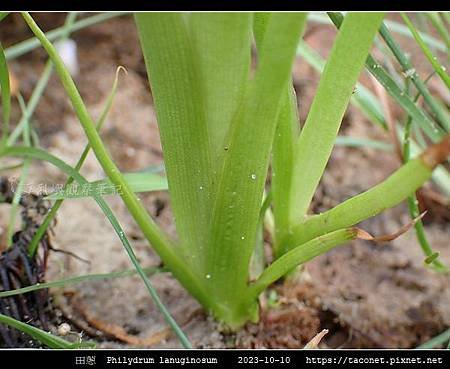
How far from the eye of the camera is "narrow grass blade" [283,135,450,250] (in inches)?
13.6

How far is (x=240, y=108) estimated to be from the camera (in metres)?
0.44

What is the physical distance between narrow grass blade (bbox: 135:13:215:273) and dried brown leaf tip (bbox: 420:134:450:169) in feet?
0.53

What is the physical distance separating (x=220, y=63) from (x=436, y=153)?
158mm

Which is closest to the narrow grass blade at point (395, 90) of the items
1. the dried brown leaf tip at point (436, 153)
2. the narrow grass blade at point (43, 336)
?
the dried brown leaf tip at point (436, 153)

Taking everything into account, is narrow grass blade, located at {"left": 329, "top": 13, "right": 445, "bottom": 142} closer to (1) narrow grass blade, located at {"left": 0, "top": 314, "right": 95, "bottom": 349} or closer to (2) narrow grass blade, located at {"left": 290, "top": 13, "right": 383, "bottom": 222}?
(2) narrow grass blade, located at {"left": 290, "top": 13, "right": 383, "bottom": 222}

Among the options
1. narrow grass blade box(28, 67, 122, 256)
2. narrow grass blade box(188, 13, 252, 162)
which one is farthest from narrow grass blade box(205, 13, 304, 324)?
narrow grass blade box(28, 67, 122, 256)

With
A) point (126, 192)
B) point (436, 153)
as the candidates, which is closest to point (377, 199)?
point (436, 153)

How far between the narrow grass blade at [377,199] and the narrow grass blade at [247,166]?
45 millimetres

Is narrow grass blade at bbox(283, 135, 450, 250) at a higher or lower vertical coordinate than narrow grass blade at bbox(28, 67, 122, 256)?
lower

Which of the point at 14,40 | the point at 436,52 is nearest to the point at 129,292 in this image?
the point at 14,40

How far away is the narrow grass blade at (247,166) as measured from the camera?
1.24 feet

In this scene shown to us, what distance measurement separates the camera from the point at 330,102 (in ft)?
1.49

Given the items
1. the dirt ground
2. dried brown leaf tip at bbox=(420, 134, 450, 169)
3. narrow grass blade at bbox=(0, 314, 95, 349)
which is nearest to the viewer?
dried brown leaf tip at bbox=(420, 134, 450, 169)

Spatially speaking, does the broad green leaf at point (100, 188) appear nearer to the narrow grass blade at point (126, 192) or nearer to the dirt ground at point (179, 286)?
the narrow grass blade at point (126, 192)
